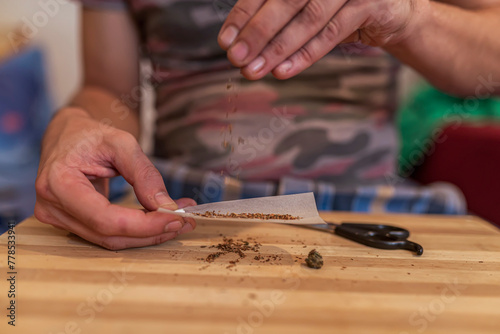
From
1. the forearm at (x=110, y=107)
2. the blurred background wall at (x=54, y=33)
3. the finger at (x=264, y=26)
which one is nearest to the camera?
the finger at (x=264, y=26)

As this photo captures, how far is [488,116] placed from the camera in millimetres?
1663

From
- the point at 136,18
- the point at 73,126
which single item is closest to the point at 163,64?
the point at 136,18

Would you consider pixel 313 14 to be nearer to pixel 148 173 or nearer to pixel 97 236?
pixel 148 173

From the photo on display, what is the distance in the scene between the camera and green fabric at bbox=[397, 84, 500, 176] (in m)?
1.64

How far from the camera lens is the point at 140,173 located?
64cm

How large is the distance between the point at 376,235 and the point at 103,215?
1.57 ft

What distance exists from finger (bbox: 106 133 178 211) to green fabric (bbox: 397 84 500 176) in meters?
1.31

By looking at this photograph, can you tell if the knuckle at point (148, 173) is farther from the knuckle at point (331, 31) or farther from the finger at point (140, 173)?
the knuckle at point (331, 31)

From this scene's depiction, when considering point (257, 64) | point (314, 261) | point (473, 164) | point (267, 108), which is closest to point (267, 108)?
point (267, 108)

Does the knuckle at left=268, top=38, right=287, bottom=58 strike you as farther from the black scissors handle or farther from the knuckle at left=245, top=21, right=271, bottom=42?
the black scissors handle

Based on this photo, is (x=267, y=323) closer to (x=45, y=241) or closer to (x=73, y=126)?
(x=45, y=241)

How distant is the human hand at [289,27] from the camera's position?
1.90 feet

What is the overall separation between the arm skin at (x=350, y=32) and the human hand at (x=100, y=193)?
24cm

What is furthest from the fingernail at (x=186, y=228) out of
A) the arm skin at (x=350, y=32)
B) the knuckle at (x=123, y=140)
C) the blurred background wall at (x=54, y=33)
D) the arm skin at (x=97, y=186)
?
the blurred background wall at (x=54, y=33)
